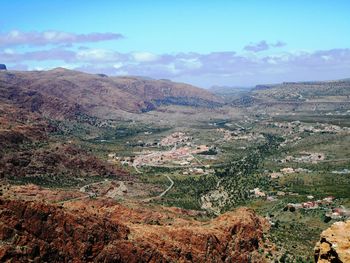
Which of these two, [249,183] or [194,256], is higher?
[194,256]

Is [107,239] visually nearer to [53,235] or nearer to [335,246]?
[53,235]

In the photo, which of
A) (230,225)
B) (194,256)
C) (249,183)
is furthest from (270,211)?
(194,256)

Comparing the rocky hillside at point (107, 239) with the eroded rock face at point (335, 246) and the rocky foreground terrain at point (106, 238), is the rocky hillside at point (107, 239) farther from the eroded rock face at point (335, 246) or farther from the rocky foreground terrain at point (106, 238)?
the eroded rock face at point (335, 246)

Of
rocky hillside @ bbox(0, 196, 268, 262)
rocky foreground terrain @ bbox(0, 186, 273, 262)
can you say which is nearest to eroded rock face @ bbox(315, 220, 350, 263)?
rocky hillside @ bbox(0, 196, 268, 262)

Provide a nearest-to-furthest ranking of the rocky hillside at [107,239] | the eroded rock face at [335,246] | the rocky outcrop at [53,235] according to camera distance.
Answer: the eroded rock face at [335,246] → the rocky outcrop at [53,235] → the rocky hillside at [107,239]

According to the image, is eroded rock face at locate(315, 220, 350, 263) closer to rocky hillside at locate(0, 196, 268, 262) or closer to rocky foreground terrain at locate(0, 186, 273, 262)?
rocky hillside at locate(0, 196, 268, 262)

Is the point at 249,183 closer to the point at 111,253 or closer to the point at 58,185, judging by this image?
the point at 58,185

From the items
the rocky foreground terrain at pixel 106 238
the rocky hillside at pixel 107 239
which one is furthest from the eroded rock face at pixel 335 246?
the rocky foreground terrain at pixel 106 238
